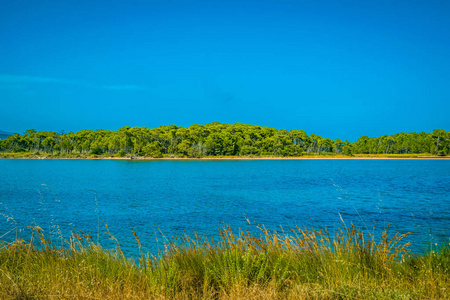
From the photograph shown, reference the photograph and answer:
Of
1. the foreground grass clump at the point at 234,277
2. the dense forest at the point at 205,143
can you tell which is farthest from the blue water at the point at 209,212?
the dense forest at the point at 205,143

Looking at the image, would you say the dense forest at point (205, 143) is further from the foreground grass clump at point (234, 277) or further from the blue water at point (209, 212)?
the foreground grass clump at point (234, 277)

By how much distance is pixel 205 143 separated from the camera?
116 metres

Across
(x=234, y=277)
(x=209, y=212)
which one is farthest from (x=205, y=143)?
(x=234, y=277)

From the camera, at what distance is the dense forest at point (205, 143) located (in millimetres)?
116062

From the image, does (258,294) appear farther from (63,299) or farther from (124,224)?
(124,224)

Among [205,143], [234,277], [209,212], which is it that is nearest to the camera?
[234,277]

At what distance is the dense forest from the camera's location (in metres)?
116

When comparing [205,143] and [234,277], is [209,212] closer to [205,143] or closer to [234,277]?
[234,277]

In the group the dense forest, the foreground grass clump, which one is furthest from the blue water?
the dense forest

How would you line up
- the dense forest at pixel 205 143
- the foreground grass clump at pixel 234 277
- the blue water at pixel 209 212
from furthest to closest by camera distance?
the dense forest at pixel 205 143
the blue water at pixel 209 212
the foreground grass clump at pixel 234 277

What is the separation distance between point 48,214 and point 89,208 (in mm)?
2984

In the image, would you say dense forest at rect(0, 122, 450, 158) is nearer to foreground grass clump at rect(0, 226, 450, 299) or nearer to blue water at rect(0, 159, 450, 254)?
blue water at rect(0, 159, 450, 254)

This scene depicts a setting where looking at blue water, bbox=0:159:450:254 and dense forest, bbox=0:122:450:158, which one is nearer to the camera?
blue water, bbox=0:159:450:254

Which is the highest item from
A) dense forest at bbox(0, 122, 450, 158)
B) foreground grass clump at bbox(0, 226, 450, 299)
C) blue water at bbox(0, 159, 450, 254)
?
dense forest at bbox(0, 122, 450, 158)
